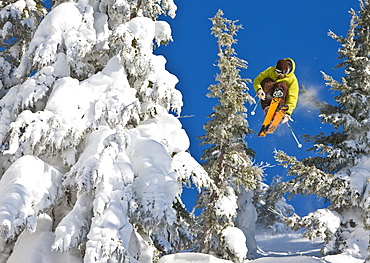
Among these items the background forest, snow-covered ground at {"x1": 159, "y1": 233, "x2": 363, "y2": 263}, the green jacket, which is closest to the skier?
the green jacket

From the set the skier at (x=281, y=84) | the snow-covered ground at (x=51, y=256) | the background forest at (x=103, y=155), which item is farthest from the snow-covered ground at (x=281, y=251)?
the skier at (x=281, y=84)

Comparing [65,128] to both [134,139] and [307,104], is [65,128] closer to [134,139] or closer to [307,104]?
[134,139]

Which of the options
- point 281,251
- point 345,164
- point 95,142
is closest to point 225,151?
point 345,164

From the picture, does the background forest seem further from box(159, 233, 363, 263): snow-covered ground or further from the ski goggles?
the ski goggles

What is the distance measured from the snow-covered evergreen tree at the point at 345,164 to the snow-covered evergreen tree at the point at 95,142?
6.27 m

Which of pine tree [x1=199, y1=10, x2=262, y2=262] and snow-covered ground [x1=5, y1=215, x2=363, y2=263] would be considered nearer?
snow-covered ground [x1=5, y1=215, x2=363, y2=263]

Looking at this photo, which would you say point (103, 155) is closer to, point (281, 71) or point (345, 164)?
point (281, 71)

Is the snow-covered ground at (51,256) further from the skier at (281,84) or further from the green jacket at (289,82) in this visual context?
the green jacket at (289,82)

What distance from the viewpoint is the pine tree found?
14.5 m

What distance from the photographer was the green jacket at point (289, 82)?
37.0ft

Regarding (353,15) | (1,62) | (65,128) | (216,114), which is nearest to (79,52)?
(65,128)

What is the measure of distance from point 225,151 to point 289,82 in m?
5.31

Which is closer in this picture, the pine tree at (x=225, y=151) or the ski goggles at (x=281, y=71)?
the ski goggles at (x=281, y=71)

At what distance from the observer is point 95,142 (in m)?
7.15
